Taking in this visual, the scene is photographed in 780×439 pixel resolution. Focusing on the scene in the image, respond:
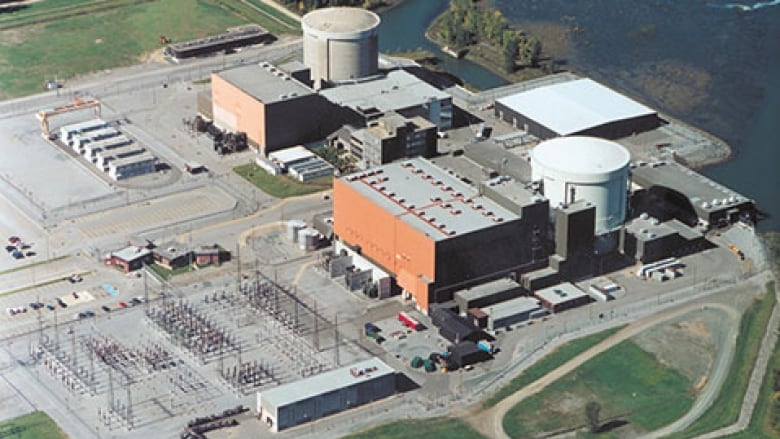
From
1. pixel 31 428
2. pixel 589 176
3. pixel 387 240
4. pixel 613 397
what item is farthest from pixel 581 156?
pixel 31 428

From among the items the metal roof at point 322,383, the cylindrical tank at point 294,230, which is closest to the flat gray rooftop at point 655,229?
the cylindrical tank at point 294,230

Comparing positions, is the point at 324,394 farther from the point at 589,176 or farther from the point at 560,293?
the point at 589,176

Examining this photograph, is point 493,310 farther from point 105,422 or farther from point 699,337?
point 105,422

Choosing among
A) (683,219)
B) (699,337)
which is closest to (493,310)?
(699,337)

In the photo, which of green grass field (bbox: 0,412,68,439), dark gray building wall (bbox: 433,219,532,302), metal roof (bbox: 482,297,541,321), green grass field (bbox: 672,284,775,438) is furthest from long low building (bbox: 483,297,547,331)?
green grass field (bbox: 0,412,68,439)

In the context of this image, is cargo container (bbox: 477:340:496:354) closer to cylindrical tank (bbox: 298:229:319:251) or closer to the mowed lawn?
the mowed lawn
